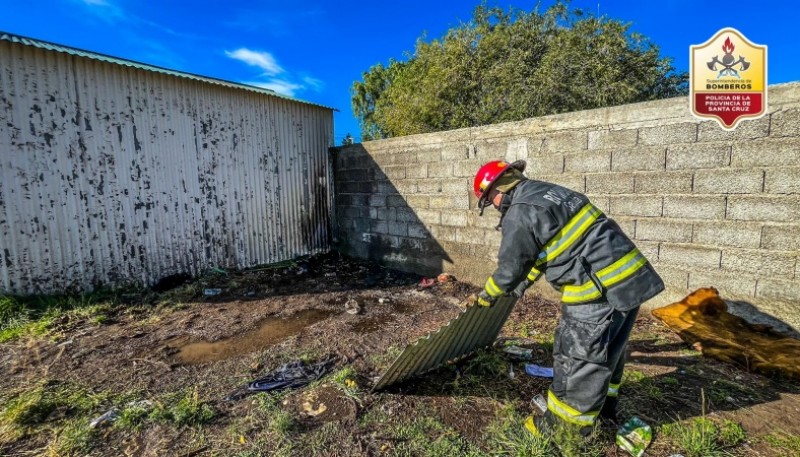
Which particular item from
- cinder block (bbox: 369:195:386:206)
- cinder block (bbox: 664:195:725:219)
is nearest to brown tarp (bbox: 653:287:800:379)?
cinder block (bbox: 664:195:725:219)

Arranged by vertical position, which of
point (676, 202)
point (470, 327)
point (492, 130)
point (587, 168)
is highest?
point (492, 130)

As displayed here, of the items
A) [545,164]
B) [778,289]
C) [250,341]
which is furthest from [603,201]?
[250,341]

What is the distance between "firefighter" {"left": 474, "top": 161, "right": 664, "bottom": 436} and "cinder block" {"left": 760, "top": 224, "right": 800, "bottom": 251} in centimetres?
207

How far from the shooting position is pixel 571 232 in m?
2.03

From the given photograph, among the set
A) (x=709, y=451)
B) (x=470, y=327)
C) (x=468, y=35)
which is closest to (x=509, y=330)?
(x=470, y=327)

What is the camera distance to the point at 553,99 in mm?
10883

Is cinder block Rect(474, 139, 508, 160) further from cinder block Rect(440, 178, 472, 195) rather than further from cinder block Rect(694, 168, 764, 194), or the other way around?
cinder block Rect(694, 168, 764, 194)

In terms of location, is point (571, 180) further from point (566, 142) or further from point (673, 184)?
point (673, 184)

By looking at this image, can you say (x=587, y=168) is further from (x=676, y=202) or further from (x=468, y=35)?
(x=468, y=35)

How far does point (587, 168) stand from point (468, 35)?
10.8 meters

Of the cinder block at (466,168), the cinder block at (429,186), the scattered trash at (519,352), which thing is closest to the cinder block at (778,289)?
the scattered trash at (519,352)

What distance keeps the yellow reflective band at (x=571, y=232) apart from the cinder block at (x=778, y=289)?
7.98ft

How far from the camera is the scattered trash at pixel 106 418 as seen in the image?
7.66ft

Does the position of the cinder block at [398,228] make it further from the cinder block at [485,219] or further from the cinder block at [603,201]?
the cinder block at [603,201]
